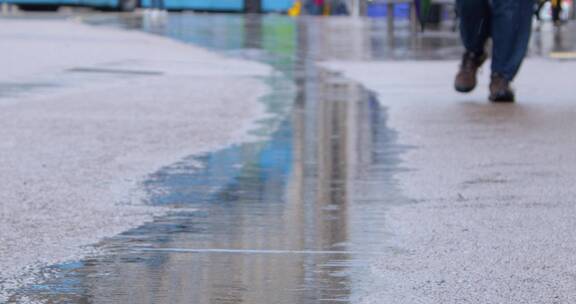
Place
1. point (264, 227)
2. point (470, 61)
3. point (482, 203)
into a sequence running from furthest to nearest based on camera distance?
point (470, 61) < point (482, 203) < point (264, 227)

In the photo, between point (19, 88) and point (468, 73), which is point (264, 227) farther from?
point (19, 88)

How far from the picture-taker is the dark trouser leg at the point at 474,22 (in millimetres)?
10477

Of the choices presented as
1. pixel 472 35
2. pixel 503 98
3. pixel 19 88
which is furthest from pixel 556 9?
pixel 19 88

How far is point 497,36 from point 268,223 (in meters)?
5.18

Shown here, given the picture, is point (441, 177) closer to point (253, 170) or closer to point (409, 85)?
point (253, 170)

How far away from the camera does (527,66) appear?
1456 centimetres

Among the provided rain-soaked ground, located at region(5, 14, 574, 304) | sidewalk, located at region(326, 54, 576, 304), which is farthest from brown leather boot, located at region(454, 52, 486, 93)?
rain-soaked ground, located at region(5, 14, 574, 304)

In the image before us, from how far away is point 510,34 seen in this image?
406 inches

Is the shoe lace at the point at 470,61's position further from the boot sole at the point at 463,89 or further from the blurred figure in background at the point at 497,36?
the boot sole at the point at 463,89

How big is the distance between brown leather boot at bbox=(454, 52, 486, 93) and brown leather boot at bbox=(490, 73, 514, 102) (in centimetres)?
26

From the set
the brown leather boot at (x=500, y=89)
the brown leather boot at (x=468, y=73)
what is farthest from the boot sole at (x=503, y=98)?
the brown leather boot at (x=468, y=73)

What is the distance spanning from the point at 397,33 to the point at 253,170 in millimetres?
17464

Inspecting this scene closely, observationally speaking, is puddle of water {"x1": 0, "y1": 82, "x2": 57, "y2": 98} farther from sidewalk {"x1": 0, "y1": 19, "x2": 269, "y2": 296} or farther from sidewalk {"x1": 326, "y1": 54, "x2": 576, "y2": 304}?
sidewalk {"x1": 326, "y1": 54, "x2": 576, "y2": 304}

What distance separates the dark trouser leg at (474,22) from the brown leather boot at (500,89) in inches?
13.7
